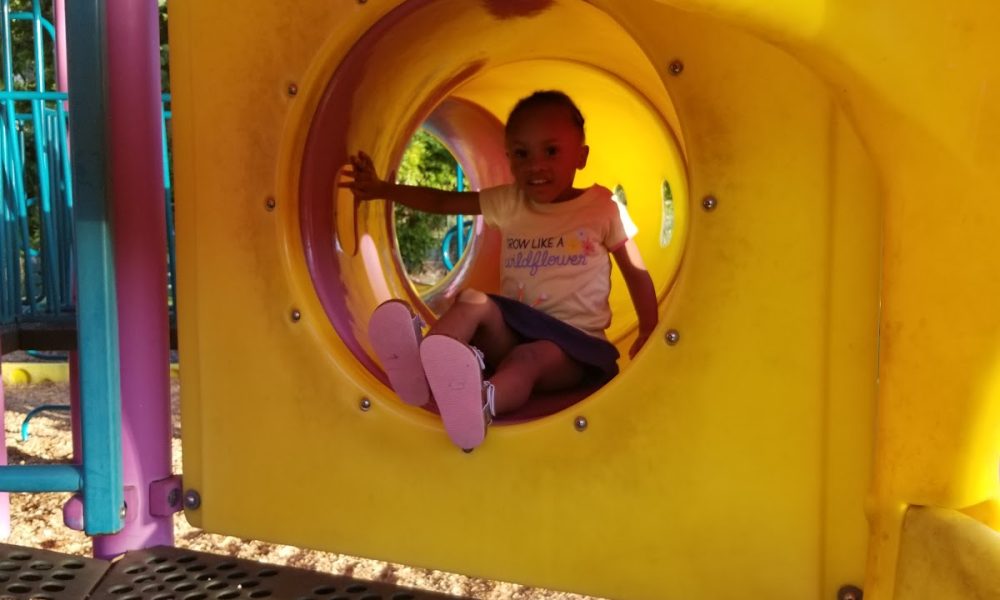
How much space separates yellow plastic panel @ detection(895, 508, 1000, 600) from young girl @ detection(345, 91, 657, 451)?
63 cm

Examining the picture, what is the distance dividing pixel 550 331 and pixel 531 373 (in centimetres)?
14

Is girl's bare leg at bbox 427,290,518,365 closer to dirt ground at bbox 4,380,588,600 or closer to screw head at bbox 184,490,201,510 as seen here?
screw head at bbox 184,490,201,510

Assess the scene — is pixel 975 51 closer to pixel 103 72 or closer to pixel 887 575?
pixel 887 575

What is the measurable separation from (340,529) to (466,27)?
107cm

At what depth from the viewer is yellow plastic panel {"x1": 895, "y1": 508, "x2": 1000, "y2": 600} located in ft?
2.94

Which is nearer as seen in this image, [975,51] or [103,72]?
[975,51]

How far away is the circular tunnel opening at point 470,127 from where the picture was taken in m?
1.69

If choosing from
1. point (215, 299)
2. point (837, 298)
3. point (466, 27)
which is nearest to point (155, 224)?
point (215, 299)

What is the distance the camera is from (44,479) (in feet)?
5.00

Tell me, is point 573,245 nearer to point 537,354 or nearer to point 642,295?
point 642,295

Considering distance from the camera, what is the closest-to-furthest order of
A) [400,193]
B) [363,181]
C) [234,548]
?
[363,181] < [400,193] < [234,548]

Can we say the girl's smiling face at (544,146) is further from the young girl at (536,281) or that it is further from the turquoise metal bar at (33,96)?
the turquoise metal bar at (33,96)

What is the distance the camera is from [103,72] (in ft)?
5.01

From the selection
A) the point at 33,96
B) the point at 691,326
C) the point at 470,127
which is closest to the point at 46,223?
the point at 33,96
